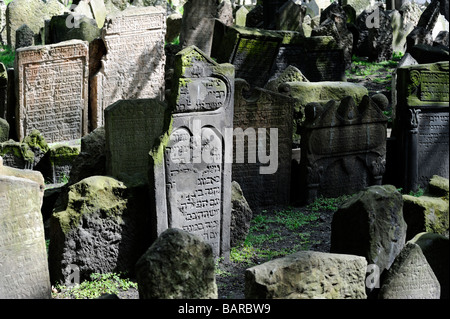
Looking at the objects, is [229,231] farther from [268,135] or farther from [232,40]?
[232,40]

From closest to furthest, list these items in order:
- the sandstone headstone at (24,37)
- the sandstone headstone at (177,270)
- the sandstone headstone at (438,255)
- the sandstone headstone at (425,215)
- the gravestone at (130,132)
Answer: the sandstone headstone at (177,270)
the sandstone headstone at (438,255)
the sandstone headstone at (425,215)
the gravestone at (130,132)
the sandstone headstone at (24,37)

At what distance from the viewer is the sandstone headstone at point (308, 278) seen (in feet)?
17.1

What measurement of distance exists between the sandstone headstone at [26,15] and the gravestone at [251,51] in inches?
204

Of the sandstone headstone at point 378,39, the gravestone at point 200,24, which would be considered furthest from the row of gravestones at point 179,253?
the sandstone headstone at point 378,39

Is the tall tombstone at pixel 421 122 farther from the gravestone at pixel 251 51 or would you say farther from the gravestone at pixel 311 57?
the gravestone at pixel 311 57

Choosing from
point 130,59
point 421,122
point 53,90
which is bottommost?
point 421,122

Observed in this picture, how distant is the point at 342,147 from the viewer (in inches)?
363

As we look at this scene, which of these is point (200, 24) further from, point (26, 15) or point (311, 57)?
point (26, 15)

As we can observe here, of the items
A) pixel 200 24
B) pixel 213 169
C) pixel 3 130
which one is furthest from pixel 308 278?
pixel 200 24

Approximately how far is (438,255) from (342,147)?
→ 3107 mm

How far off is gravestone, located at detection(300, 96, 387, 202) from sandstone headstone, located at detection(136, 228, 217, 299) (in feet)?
13.0

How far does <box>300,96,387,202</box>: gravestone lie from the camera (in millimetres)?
9008
